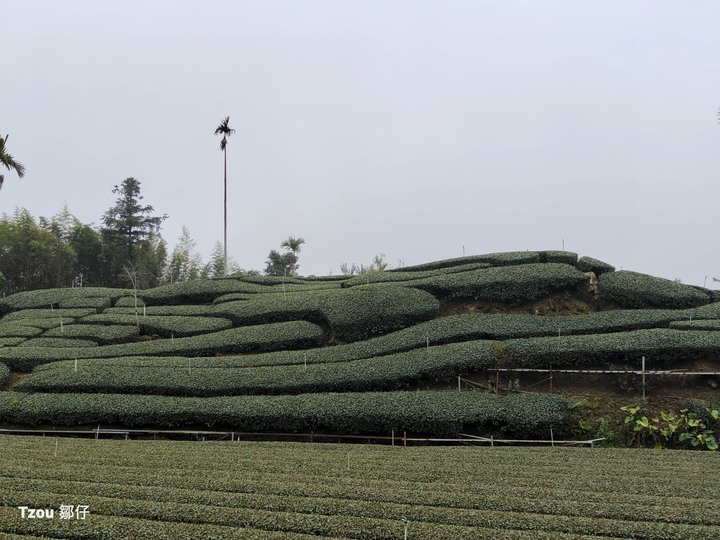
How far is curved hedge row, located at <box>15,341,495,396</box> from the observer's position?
17812mm

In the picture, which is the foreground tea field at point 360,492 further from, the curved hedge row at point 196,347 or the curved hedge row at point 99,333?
the curved hedge row at point 99,333

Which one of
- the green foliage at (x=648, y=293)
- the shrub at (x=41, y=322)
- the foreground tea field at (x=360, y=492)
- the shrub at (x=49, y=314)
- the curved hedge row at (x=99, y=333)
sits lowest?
the foreground tea field at (x=360, y=492)

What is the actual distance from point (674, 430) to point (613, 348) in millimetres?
3293

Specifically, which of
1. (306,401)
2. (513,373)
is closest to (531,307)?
(513,373)

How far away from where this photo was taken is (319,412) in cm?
1580

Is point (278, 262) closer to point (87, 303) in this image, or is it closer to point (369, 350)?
point (87, 303)

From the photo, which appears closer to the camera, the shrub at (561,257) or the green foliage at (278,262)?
the shrub at (561,257)

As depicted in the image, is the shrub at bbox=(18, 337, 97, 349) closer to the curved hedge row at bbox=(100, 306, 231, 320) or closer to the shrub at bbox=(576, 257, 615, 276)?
the curved hedge row at bbox=(100, 306, 231, 320)

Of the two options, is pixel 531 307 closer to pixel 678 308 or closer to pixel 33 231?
pixel 678 308

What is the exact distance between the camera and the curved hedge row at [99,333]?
23594 mm

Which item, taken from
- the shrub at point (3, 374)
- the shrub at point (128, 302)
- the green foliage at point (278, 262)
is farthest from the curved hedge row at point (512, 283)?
the green foliage at point (278, 262)

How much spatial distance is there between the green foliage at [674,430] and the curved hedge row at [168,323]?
16.9m

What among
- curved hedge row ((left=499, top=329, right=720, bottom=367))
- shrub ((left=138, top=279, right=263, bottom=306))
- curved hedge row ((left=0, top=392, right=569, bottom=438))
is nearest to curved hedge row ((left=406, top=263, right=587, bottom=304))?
curved hedge row ((left=499, top=329, right=720, bottom=367))

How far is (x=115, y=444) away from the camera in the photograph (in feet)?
48.5
